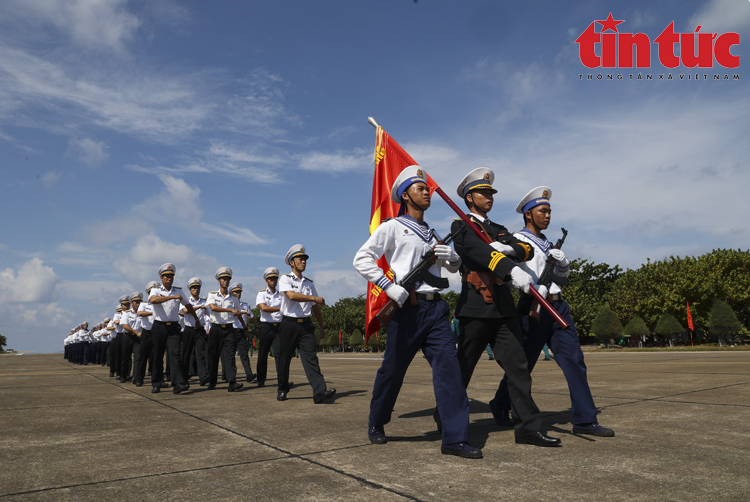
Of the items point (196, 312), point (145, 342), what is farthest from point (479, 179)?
point (196, 312)

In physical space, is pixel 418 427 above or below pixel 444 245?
below

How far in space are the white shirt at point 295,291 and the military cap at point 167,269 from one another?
2.69m

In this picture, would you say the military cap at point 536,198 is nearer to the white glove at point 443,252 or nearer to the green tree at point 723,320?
the white glove at point 443,252

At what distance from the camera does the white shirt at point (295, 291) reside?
7590mm

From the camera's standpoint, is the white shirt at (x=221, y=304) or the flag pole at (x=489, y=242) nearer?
the flag pole at (x=489, y=242)

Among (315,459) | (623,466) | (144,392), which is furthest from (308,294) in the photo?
(623,466)

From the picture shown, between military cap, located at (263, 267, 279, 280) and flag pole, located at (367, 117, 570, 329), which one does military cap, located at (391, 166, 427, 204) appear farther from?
military cap, located at (263, 267, 279, 280)

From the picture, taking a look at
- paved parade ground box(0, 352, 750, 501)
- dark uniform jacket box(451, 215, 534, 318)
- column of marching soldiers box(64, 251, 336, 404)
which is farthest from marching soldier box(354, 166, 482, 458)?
column of marching soldiers box(64, 251, 336, 404)

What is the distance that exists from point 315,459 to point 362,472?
481mm

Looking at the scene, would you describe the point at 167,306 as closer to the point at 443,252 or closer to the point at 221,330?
the point at 221,330

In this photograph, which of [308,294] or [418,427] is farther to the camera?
[308,294]

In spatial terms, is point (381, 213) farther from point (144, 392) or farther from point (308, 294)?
Result: point (144, 392)

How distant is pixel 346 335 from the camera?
7262 centimetres

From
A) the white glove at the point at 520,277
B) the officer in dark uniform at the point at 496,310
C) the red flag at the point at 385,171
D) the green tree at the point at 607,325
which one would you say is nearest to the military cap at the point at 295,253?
the red flag at the point at 385,171
